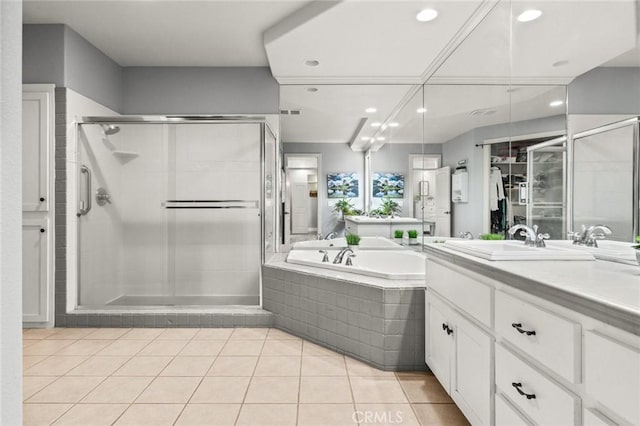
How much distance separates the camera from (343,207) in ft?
11.7

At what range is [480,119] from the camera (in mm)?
2434

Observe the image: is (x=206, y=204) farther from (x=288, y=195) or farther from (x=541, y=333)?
(x=541, y=333)

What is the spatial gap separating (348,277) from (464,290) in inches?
40.9

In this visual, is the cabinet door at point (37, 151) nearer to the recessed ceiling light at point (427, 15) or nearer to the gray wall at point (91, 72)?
the gray wall at point (91, 72)

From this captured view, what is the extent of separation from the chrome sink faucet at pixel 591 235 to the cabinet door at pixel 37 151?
368cm

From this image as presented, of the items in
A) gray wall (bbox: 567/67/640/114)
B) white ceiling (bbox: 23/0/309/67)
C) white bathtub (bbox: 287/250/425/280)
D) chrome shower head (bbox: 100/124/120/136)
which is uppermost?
white ceiling (bbox: 23/0/309/67)

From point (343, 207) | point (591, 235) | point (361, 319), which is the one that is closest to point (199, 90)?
point (343, 207)

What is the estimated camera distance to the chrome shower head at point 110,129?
333cm

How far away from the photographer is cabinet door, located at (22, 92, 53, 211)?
2.99 meters

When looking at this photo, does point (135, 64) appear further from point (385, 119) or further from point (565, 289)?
point (565, 289)

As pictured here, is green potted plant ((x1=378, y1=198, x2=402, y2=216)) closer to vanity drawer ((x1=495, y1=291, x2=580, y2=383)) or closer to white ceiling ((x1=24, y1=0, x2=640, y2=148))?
white ceiling ((x1=24, y1=0, x2=640, y2=148))

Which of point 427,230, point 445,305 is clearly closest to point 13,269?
point 445,305

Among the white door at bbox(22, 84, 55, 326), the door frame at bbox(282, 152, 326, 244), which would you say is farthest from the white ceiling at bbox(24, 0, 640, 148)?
the white door at bbox(22, 84, 55, 326)

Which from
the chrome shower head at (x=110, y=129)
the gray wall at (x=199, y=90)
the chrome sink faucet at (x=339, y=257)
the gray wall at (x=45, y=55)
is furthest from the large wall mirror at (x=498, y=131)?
the gray wall at (x=45, y=55)
